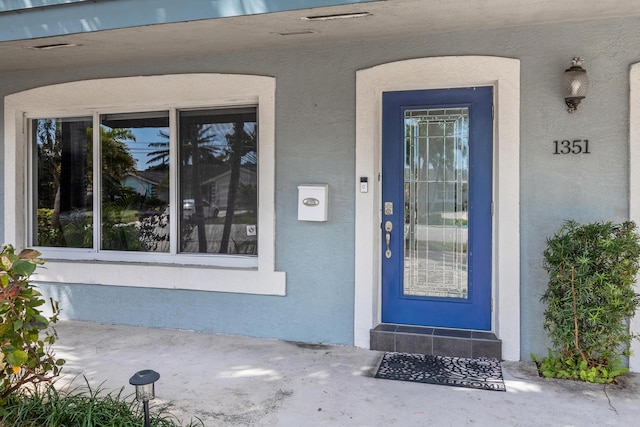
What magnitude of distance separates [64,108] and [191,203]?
1.72 m

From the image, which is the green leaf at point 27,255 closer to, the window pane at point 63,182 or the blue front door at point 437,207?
the window pane at point 63,182

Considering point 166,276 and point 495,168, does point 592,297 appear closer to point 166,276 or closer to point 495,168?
point 495,168

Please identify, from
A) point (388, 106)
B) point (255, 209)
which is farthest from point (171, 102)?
point (388, 106)

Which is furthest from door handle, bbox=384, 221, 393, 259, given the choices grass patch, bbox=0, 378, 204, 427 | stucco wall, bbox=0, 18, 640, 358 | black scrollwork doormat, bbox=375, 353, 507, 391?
grass patch, bbox=0, 378, 204, 427

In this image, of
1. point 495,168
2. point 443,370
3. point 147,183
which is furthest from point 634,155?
point 147,183

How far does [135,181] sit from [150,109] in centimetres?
76

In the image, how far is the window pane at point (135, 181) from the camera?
16.4 ft

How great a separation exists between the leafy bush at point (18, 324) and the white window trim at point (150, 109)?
194cm

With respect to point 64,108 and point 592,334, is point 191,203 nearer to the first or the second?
point 64,108

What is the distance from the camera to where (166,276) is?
15.7 feet

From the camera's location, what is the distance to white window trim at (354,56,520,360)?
387 centimetres

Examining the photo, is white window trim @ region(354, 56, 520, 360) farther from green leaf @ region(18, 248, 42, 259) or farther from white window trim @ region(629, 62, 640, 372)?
green leaf @ region(18, 248, 42, 259)

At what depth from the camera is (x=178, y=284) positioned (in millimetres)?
4746

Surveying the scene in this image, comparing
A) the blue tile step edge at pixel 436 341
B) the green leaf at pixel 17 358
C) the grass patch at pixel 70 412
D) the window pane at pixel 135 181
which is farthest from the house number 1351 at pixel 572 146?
the green leaf at pixel 17 358
